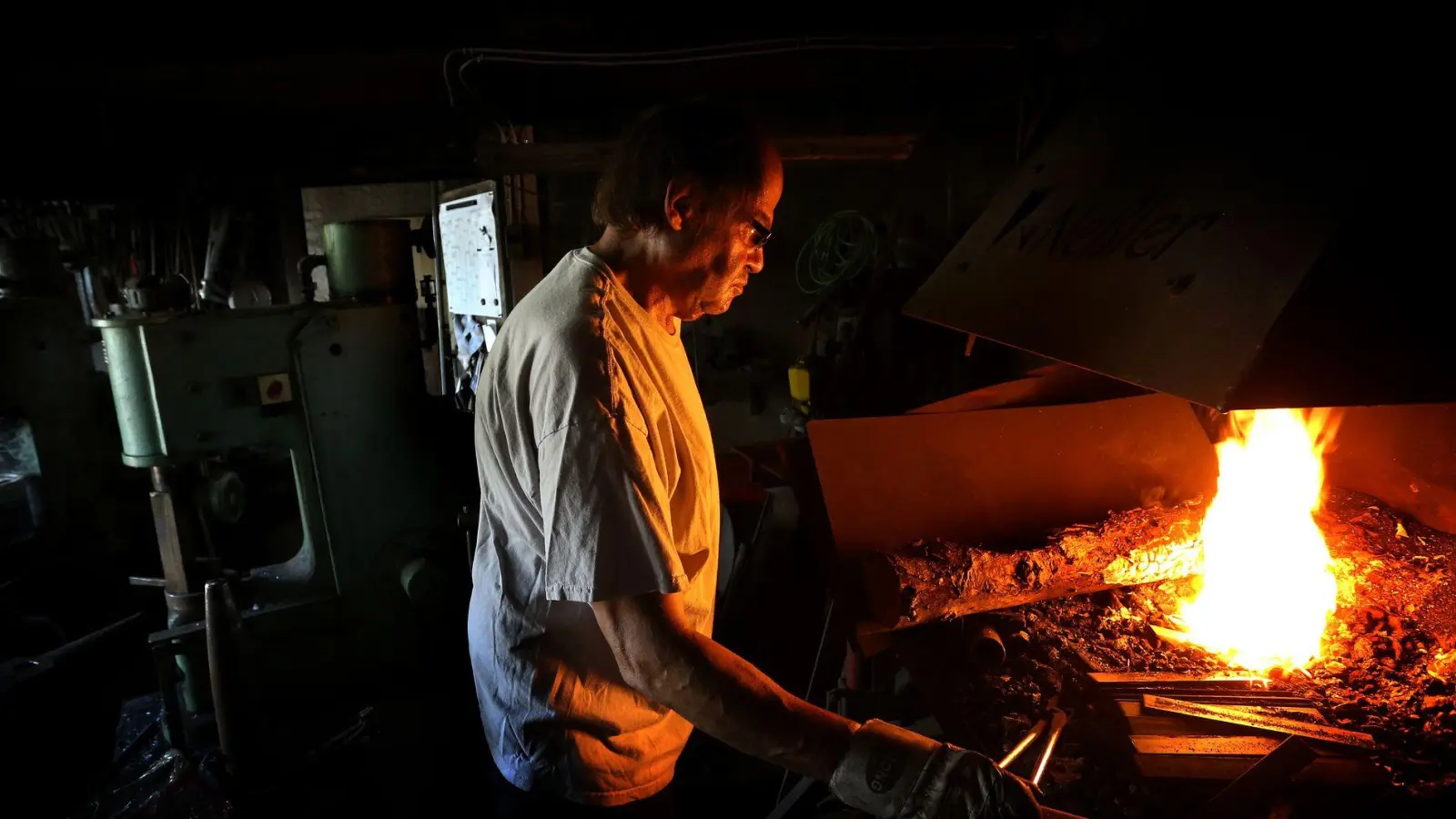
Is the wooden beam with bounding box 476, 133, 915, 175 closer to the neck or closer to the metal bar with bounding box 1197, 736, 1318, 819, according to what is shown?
the neck

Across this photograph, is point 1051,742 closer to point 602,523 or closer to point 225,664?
point 602,523

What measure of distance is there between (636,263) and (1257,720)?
1536 mm

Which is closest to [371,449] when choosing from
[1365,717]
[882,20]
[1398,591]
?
[882,20]

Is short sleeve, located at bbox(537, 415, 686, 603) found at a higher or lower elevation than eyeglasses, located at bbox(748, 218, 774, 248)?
lower

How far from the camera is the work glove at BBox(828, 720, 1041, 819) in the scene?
1.17m

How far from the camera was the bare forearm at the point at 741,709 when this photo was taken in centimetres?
121

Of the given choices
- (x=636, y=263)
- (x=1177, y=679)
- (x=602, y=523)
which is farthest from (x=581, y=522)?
(x=1177, y=679)

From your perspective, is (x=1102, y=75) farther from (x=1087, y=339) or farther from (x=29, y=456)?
(x=29, y=456)

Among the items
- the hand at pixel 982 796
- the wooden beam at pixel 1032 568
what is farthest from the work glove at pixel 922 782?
the wooden beam at pixel 1032 568

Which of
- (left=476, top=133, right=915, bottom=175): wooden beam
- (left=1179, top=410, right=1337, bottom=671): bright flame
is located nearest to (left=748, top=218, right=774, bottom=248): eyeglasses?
(left=1179, top=410, right=1337, bottom=671): bright flame

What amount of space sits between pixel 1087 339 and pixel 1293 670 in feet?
2.92

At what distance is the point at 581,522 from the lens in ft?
3.91

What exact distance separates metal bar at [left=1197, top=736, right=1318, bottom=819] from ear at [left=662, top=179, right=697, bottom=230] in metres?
1.38

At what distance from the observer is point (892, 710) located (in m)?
1.84
